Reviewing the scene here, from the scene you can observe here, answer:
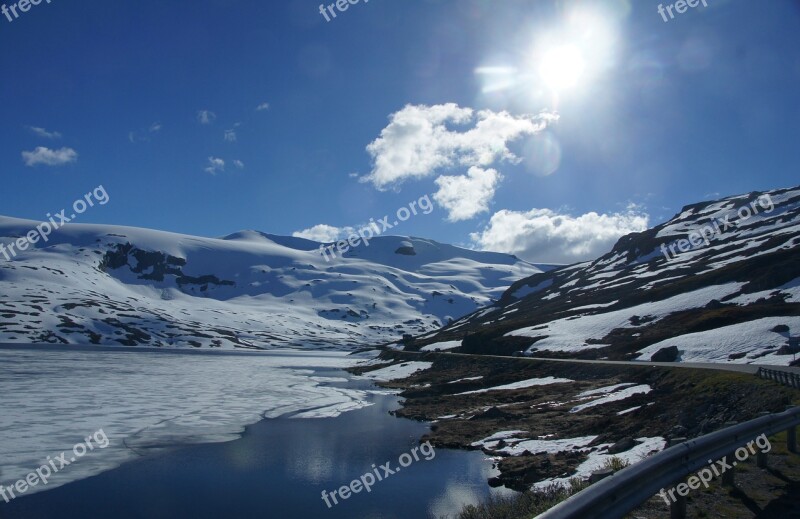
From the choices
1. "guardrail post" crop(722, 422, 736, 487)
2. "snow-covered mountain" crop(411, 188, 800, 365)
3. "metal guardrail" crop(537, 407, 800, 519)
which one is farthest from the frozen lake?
"snow-covered mountain" crop(411, 188, 800, 365)

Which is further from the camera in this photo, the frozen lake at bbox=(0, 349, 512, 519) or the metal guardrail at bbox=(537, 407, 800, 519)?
the frozen lake at bbox=(0, 349, 512, 519)

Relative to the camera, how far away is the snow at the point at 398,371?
8581 cm

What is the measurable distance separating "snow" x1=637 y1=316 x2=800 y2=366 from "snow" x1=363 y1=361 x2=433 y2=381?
39.5 meters

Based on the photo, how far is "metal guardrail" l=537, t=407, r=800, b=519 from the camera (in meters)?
6.50

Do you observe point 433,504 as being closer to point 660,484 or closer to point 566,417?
point 660,484

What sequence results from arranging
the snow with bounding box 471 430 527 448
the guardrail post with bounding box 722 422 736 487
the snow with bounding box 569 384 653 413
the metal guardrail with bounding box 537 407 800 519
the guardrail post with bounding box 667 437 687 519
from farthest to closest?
the snow with bounding box 569 384 653 413, the snow with bounding box 471 430 527 448, the guardrail post with bounding box 722 422 736 487, the guardrail post with bounding box 667 437 687 519, the metal guardrail with bounding box 537 407 800 519

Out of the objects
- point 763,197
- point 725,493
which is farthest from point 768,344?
point 763,197

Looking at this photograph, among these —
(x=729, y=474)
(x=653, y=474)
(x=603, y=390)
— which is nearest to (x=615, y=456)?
(x=729, y=474)

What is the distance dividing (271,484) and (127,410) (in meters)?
23.1

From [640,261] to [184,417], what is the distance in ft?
460

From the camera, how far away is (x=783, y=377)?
1011 inches

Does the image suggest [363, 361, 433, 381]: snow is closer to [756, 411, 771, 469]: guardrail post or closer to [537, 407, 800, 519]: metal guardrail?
[756, 411, 771, 469]: guardrail post

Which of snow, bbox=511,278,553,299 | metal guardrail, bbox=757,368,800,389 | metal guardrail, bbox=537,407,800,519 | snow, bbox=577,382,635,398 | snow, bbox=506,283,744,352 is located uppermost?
snow, bbox=511,278,553,299

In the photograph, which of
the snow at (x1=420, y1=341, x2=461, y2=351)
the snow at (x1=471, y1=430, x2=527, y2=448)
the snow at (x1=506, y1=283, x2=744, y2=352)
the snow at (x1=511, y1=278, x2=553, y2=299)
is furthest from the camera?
the snow at (x1=511, y1=278, x2=553, y2=299)
